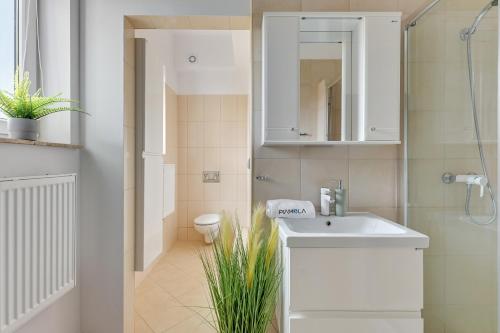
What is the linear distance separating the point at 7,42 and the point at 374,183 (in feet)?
6.44

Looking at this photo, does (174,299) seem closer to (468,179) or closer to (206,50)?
(468,179)

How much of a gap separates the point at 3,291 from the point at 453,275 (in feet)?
5.86

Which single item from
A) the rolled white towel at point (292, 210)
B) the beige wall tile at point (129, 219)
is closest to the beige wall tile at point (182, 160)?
the beige wall tile at point (129, 219)

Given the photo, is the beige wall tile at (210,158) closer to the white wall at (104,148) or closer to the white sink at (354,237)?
the white wall at (104,148)

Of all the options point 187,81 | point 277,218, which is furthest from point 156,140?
point 187,81

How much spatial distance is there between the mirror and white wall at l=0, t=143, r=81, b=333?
1177 mm

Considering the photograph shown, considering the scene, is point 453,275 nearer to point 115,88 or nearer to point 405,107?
point 405,107

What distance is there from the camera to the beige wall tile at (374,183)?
5.77ft

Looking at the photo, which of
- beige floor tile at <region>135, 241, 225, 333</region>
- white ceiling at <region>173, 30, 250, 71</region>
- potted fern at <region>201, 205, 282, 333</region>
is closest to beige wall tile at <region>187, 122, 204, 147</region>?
white ceiling at <region>173, 30, 250, 71</region>

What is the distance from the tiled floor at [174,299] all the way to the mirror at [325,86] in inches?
41.7

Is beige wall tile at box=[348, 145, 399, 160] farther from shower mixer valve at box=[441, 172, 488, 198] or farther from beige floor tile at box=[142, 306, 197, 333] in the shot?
beige floor tile at box=[142, 306, 197, 333]

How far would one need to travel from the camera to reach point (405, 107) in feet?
5.62

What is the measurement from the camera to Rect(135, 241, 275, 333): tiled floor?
1.86m

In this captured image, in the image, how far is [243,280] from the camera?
1.14 metres
